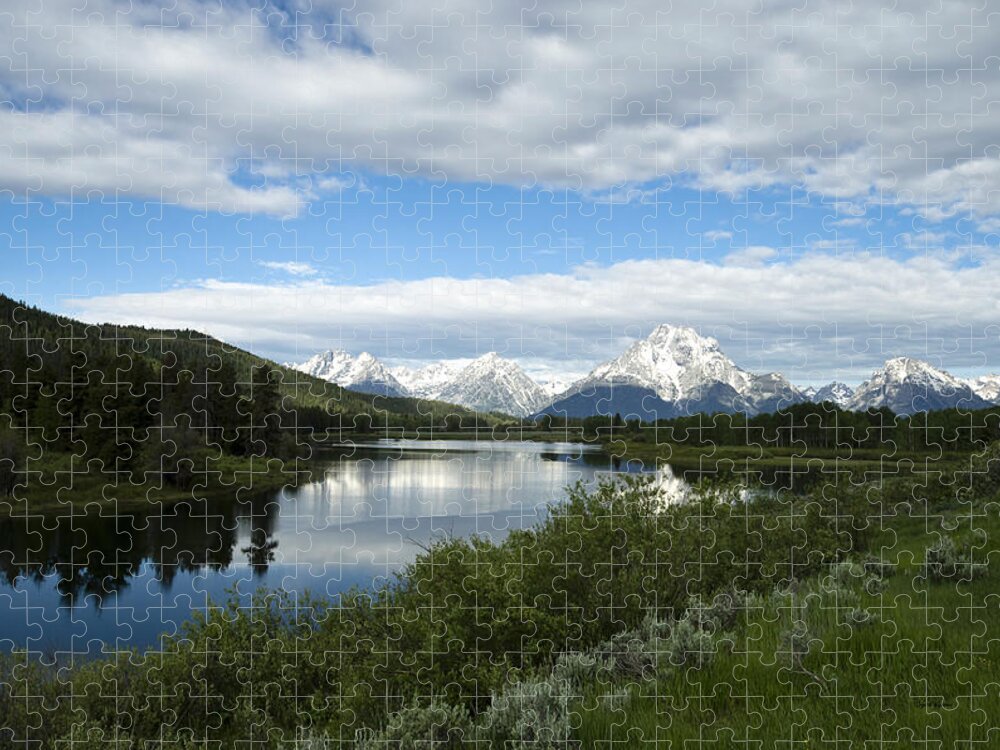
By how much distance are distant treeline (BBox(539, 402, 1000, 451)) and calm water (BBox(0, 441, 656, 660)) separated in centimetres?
4310

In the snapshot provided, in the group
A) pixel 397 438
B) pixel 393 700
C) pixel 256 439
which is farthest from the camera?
pixel 397 438

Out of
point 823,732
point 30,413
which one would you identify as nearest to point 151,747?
point 823,732

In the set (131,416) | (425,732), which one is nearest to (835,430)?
(131,416)

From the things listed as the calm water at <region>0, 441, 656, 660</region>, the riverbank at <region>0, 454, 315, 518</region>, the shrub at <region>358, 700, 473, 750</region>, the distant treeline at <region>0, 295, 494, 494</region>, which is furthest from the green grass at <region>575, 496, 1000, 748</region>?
the riverbank at <region>0, 454, 315, 518</region>

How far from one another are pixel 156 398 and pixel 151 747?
217 ft

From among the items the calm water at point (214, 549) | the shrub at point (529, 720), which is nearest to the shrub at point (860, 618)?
the shrub at point (529, 720)

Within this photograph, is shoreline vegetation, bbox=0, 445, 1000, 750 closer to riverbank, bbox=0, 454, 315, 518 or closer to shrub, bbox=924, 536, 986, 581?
shrub, bbox=924, 536, 986, 581

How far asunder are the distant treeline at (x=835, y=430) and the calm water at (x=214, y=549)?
1697 inches

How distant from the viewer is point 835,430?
11081 cm

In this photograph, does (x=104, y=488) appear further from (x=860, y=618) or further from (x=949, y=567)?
(x=860, y=618)

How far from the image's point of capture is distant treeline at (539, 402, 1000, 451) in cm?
8406

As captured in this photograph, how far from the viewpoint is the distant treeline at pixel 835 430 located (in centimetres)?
8406

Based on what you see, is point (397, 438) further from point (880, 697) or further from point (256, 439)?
point (880, 697)

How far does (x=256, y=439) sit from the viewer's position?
87.8 m
